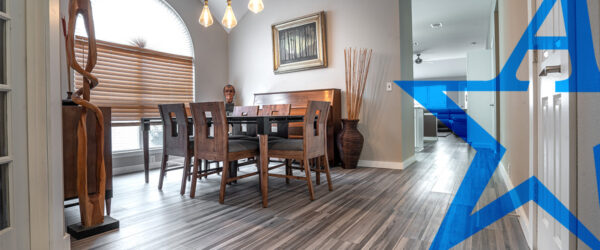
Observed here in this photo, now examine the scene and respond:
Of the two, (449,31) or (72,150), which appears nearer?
(72,150)

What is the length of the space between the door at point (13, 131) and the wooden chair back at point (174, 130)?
1.37 meters

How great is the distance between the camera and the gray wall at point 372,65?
360cm

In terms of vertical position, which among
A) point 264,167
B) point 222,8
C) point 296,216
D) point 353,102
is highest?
point 222,8

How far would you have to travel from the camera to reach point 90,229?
1.72m

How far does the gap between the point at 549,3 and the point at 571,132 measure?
0.51 m

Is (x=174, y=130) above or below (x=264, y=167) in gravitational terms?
above

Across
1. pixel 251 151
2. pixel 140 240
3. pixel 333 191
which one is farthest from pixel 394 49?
pixel 140 240

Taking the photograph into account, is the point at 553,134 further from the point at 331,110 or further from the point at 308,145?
the point at 331,110

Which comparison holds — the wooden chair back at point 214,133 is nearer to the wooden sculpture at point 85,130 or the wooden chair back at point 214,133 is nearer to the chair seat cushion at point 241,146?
the chair seat cushion at point 241,146

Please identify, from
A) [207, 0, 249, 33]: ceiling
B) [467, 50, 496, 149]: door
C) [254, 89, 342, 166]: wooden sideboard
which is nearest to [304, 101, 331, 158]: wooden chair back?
[254, 89, 342, 166]: wooden sideboard

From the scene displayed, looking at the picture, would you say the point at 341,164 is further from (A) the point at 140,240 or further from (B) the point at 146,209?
(A) the point at 140,240

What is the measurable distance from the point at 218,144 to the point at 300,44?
245 cm

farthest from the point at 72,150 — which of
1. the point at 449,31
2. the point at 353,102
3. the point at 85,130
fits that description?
the point at 449,31

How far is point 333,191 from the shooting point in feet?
8.52
